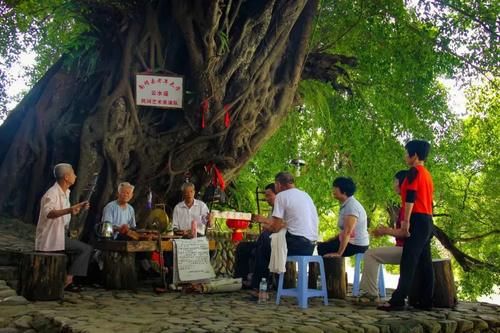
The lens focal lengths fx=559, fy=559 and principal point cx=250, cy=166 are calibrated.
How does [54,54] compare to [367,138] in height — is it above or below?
above

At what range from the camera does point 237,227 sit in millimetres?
8484

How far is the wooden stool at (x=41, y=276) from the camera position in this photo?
5793 mm

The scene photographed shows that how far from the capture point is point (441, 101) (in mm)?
12266

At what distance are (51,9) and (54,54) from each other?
511cm

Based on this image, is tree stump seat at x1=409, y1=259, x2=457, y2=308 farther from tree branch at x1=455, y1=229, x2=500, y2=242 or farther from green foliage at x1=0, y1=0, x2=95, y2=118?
tree branch at x1=455, y1=229, x2=500, y2=242

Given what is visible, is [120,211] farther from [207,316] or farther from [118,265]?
[207,316]

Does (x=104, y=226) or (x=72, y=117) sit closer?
(x=104, y=226)

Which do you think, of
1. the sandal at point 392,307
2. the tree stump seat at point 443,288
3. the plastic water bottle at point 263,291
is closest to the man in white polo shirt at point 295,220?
the plastic water bottle at point 263,291

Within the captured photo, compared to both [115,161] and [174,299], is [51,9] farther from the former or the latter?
[174,299]

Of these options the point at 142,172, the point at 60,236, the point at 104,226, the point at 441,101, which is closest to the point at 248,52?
the point at 142,172

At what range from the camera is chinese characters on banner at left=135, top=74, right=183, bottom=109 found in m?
8.58

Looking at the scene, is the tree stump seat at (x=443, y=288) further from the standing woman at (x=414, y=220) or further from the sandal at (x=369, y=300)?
the sandal at (x=369, y=300)

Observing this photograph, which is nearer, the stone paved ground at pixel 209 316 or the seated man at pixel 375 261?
the stone paved ground at pixel 209 316

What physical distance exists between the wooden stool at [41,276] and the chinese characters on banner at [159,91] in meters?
3.37
